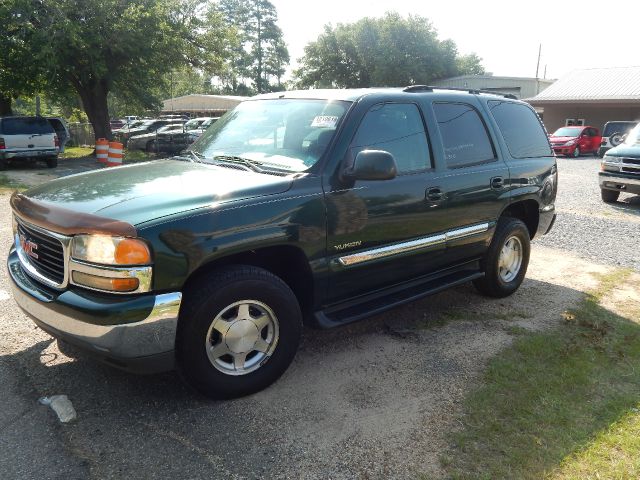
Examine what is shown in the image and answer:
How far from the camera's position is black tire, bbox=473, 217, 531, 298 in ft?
16.4

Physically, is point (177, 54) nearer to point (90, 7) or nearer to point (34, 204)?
point (90, 7)

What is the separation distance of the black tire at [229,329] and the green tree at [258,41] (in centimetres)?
7144

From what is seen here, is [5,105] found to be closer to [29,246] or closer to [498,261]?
[29,246]

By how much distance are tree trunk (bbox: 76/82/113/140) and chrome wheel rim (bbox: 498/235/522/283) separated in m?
18.8

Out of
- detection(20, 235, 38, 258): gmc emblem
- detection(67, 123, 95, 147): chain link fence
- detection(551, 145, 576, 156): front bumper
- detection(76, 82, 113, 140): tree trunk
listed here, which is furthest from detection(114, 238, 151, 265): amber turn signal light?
detection(67, 123, 95, 147): chain link fence

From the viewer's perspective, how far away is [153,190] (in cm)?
320

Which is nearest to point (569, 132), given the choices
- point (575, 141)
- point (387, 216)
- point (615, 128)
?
point (575, 141)

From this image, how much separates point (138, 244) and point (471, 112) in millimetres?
3237

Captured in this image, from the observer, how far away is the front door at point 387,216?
3.57 m

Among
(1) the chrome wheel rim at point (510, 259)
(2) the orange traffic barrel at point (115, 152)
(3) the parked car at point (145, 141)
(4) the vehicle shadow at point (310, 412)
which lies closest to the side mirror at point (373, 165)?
(4) the vehicle shadow at point (310, 412)

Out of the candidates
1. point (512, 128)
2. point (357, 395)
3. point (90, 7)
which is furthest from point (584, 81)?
point (357, 395)

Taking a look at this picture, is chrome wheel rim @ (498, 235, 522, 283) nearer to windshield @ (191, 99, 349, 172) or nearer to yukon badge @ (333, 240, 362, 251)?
yukon badge @ (333, 240, 362, 251)

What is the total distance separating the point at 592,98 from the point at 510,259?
3087 cm

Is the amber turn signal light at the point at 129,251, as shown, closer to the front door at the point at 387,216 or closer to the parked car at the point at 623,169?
the front door at the point at 387,216
